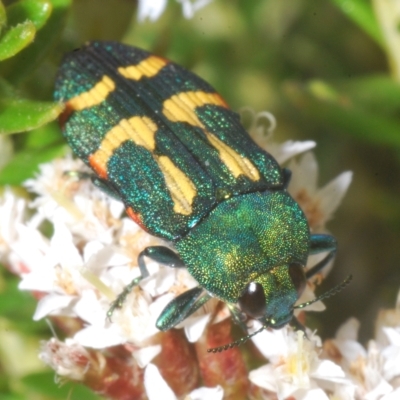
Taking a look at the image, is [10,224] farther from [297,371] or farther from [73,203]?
[297,371]

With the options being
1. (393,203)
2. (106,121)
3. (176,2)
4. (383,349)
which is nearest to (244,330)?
(383,349)

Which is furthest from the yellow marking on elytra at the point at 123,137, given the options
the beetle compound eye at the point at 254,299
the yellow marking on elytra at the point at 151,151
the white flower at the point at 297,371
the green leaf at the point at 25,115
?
the white flower at the point at 297,371

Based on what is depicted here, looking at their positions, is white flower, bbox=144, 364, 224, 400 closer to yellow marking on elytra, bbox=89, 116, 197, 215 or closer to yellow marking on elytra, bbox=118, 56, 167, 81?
yellow marking on elytra, bbox=89, 116, 197, 215

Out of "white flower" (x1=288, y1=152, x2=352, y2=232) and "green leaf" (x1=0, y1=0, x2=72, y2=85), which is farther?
"white flower" (x1=288, y1=152, x2=352, y2=232)

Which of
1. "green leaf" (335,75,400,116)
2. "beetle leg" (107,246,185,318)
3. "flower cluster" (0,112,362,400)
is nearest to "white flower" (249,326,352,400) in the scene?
"flower cluster" (0,112,362,400)

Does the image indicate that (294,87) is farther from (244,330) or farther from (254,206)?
(244,330)

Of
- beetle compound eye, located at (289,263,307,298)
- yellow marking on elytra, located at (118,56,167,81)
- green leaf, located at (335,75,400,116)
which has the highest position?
yellow marking on elytra, located at (118,56,167,81)
